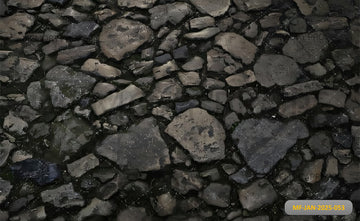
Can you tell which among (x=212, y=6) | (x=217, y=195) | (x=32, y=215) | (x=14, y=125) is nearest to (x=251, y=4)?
(x=212, y=6)

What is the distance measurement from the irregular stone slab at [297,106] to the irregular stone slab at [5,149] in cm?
178

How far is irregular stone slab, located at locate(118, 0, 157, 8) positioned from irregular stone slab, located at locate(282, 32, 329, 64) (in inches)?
45.3

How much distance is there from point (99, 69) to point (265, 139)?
1.29m

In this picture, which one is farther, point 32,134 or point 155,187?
point 32,134

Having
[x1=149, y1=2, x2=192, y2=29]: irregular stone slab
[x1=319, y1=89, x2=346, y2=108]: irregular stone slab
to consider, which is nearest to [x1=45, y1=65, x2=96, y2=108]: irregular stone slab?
[x1=149, y1=2, x2=192, y2=29]: irregular stone slab

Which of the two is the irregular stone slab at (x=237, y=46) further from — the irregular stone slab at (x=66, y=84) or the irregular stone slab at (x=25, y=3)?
the irregular stone slab at (x=25, y=3)

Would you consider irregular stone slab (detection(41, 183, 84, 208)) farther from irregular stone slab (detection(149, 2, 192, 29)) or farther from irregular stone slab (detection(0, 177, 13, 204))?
irregular stone slab (detection(149, 2, 192, 29))

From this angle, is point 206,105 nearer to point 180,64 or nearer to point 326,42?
point 180,64

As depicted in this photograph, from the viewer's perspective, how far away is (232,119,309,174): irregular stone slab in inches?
99.5

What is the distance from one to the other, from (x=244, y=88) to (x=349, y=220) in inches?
42.4

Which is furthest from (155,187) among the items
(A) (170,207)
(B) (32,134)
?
(B) (32,134)

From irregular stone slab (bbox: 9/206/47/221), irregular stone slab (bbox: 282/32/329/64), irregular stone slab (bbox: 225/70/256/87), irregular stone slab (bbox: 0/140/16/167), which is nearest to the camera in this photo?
irregular stone slab (bbox: 9/206/47/221)

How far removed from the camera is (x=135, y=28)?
3.21m

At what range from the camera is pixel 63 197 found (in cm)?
237
